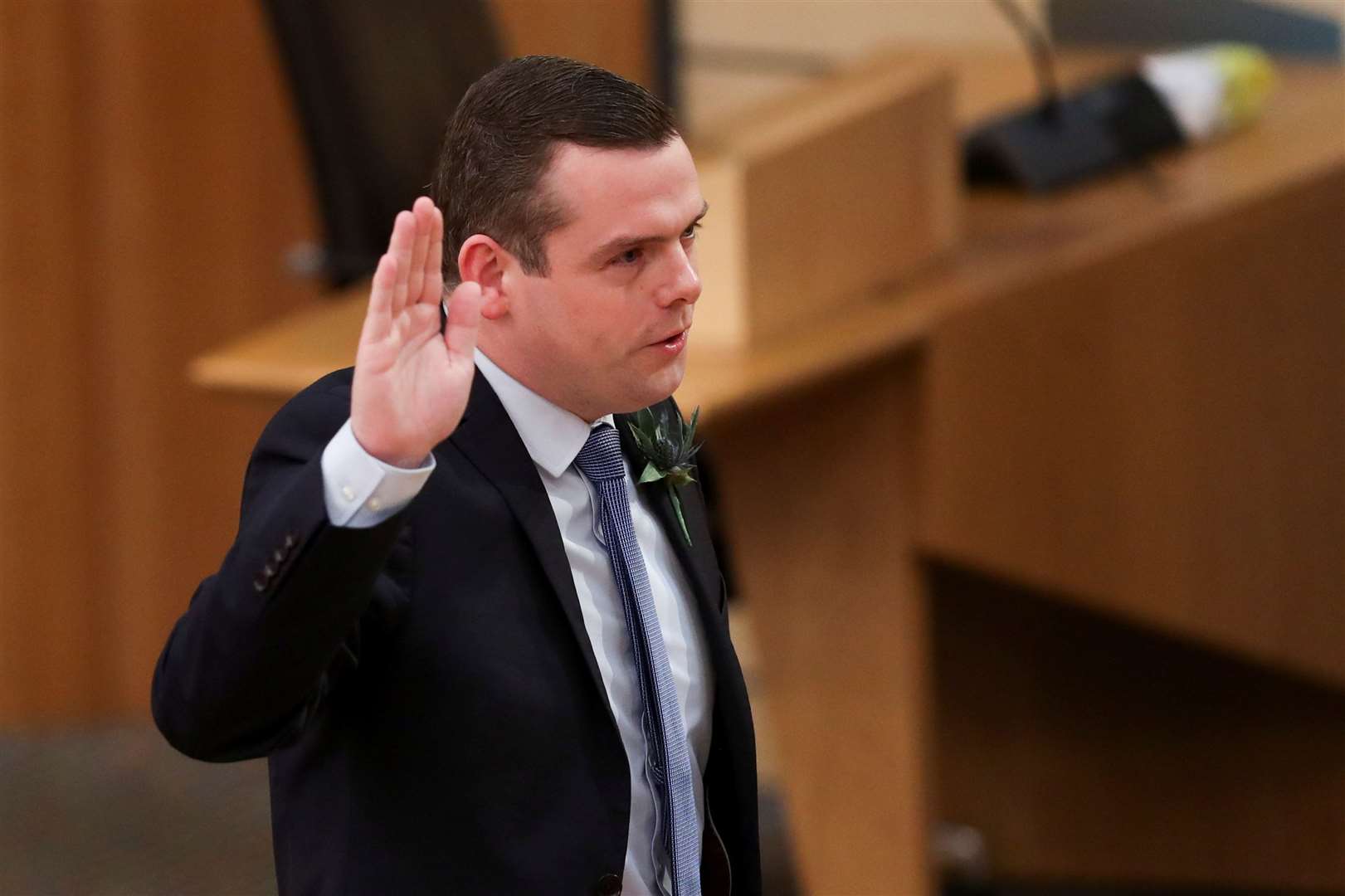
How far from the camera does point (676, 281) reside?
32.4 inches

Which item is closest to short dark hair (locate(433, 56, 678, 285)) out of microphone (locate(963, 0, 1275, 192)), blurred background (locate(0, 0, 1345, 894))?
blurred background (locate(0, 0, 1345, 894))

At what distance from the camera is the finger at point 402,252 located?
0.74m

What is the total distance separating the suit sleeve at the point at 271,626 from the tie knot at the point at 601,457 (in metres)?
0.13

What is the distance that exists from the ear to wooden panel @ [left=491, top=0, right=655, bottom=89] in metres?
2.31

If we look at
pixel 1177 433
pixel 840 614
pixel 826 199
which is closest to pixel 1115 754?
pixel 1177 433

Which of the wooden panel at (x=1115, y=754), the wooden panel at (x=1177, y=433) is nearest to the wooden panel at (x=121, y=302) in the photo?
the wooden panel at (x=1115, y=754)

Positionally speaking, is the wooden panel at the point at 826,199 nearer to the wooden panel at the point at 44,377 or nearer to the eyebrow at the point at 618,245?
the eyebrow at the point at 618,245

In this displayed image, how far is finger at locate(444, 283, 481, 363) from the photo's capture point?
0.77 metres

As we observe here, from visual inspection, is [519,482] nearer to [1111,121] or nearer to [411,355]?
[411,355]

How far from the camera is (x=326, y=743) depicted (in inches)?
32.6

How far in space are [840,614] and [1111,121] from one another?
80cm

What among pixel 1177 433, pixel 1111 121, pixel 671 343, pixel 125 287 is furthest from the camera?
pixel 125 287

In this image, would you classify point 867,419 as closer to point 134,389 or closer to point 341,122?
point 341,122

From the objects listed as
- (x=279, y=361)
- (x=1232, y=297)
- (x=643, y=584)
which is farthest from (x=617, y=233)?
(x=1232, y=297)
